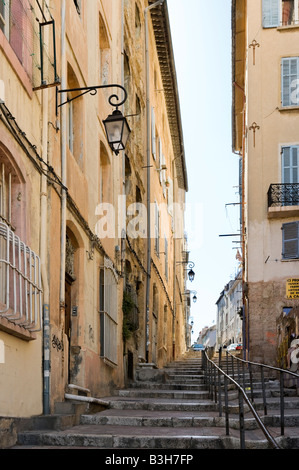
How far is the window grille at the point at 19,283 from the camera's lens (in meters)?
7.11

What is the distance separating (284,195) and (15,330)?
51.9 ft

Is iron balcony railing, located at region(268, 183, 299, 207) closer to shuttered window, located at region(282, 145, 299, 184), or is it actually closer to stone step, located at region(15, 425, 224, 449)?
shuttered window, located at region(282, 145, 299, 184)

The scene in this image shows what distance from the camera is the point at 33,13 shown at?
29.3 ft

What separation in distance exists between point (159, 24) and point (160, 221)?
7411 mm

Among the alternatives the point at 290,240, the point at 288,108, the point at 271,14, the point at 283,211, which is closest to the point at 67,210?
the point at 283,211

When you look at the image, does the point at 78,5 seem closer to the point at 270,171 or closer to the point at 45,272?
the point at 45,272

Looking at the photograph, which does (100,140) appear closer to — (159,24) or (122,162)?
(122,162)

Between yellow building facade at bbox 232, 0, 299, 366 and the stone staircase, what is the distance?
26.8 ft

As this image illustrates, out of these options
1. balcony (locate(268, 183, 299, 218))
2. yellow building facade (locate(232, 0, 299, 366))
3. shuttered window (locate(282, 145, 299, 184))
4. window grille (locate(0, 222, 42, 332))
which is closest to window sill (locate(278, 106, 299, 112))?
yellow building facade (locate(232, 0, 299, 366))

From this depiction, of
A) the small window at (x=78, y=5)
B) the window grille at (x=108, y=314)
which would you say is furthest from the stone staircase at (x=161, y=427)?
the small window at (x=78, y=5)
